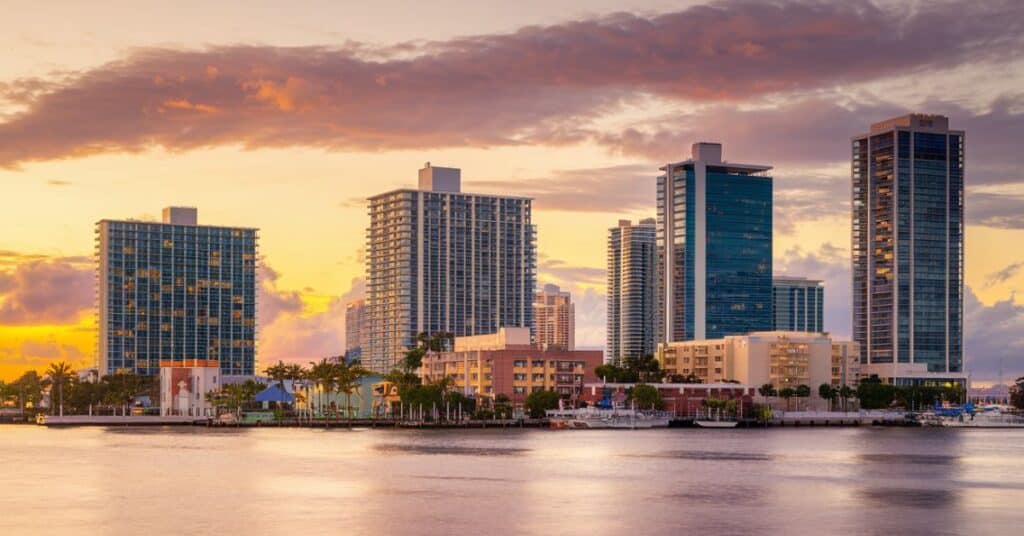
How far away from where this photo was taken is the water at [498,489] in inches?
2943

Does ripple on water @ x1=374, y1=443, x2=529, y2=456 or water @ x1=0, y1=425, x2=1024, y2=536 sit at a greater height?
water @ x1=0, y1=425, x2=1024, y2=536

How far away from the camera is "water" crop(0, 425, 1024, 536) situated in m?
74.8

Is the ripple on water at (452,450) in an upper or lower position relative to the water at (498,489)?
lower

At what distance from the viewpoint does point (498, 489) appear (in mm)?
96000

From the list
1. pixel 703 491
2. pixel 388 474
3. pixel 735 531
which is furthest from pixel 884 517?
pixel 388 474

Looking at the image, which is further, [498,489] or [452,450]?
[452,450]

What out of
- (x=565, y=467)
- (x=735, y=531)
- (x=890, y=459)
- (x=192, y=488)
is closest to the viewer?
(x=735, y=531)

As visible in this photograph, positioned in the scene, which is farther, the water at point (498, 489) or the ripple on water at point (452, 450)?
the ripple on water at point (452, 450)

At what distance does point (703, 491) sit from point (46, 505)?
42093mm

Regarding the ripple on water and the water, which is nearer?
the water

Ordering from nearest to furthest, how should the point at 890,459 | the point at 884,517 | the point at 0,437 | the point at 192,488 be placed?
the point at 884,517 → the point at 192,488 → the point at 890,459 → the point at 0,437

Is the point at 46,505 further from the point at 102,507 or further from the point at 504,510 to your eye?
the point at 504,510

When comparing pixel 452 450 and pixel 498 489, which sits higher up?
pixel 498 489

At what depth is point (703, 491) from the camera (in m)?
96.3
